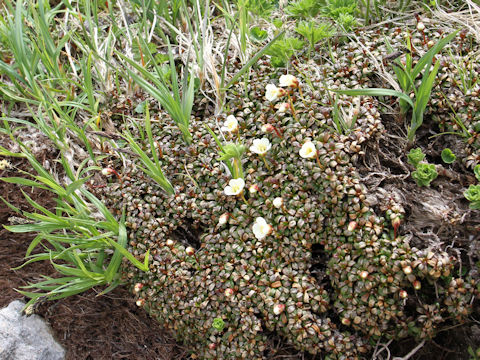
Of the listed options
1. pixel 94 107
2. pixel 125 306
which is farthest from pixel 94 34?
pixel 125 306

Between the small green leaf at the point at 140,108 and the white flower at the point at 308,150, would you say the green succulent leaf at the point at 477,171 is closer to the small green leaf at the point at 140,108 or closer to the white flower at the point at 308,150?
the white flower at the point at 308,150

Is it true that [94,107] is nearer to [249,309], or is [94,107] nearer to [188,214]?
[188,214]

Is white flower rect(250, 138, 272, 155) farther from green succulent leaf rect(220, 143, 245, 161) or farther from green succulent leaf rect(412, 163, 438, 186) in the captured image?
green succulent leaf rect(412, 163, 438, 186)

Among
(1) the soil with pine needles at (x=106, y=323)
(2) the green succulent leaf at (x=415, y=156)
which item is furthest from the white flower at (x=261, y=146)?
(2) the green succulent leaf at (x=415, y=156)

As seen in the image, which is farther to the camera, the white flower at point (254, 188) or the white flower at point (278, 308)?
the white flower at point (254, 188)

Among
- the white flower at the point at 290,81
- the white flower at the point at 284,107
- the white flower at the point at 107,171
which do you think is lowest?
the white flower at the point at 107,171

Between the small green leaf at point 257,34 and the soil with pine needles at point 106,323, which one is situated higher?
the small green leaf at point 257,34

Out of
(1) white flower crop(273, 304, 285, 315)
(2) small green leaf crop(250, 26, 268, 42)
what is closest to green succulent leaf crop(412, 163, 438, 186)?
(1) white flower crop(273, 304, 285, 315)
